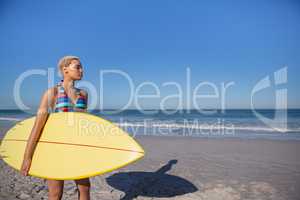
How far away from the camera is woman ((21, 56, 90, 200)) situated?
70.9 inches

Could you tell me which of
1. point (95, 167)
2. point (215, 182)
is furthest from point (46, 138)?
point (215, 182)

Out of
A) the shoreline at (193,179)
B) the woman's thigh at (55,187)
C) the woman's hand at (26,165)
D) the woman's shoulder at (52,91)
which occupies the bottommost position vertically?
the shoreline at (193,179)

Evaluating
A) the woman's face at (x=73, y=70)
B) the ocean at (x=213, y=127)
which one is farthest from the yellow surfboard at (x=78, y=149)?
the ocean at (x=213, y=127)

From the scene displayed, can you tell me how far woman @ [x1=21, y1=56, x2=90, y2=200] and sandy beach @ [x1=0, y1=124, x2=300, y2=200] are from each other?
1.18 meters

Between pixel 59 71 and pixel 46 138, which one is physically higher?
pixel 59 71

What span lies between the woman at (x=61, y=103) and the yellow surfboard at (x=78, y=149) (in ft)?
0.26

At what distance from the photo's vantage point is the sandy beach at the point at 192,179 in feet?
10.2

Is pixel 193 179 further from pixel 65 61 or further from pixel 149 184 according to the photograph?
pixel 65 61

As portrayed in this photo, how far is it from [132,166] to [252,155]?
2.92 m

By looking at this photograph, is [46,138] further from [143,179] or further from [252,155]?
[252,155]

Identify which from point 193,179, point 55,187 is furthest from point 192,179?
point 55,187

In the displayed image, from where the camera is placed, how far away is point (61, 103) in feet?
6.17

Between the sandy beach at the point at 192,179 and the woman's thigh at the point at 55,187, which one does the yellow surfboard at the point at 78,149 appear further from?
the sandy beach at the point at 192,179

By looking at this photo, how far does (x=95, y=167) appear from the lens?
199cm
